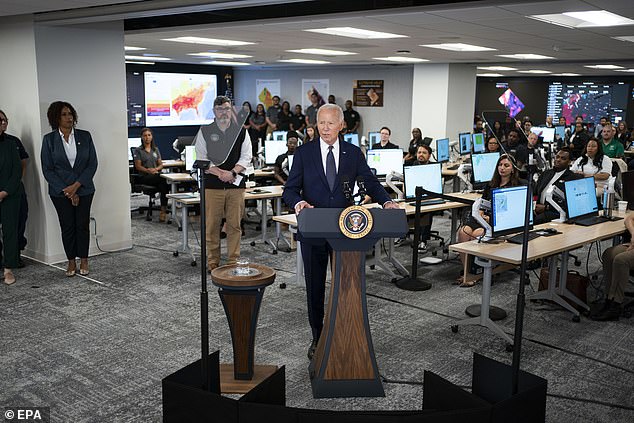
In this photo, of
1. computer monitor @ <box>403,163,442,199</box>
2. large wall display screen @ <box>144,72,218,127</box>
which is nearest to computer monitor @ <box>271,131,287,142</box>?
computer monitor @ <box>403,163,442,199</box>

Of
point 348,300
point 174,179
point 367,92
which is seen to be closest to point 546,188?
point 348,300

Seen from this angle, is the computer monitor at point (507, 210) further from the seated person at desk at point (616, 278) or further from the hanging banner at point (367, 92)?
the hanging banner at point (367, 92)

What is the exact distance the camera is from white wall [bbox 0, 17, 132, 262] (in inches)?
258

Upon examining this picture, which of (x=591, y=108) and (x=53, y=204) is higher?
(x=591, y=108)

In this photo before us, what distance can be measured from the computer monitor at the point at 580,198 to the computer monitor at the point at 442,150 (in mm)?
4948

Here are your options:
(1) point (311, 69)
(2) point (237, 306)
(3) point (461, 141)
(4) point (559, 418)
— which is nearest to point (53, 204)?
(2) point (237, 306)

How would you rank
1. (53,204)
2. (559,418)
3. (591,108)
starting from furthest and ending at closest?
(591,108), (53,204), (559,418)

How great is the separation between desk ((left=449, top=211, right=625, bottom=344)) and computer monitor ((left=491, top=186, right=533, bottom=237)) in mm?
153

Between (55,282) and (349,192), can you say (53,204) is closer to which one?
(55,282)

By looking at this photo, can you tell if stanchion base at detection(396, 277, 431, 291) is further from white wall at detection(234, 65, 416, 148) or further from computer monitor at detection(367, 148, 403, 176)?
white wall at detection(234, 65, 416, 148)

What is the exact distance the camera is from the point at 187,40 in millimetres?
9547

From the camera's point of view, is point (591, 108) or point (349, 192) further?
point (591, 108)

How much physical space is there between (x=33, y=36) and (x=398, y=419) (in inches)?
221

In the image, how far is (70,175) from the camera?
6242 millimetres
